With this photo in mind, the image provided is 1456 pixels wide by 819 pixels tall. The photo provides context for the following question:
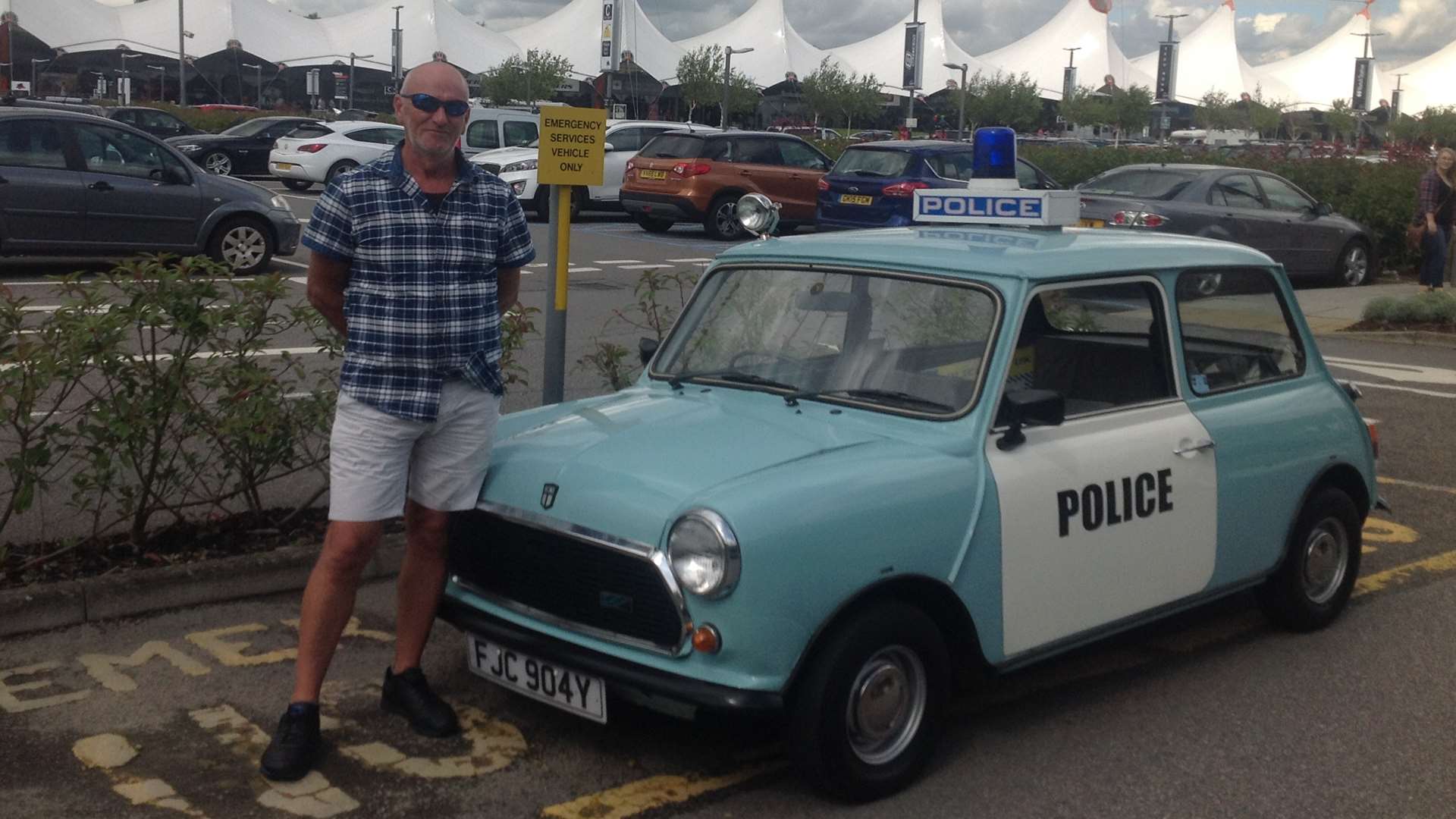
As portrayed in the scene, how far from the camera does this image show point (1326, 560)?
5961mm

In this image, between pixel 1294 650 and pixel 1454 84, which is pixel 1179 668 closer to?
pixel 1294 650

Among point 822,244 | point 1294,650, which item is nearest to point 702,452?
point 822,244

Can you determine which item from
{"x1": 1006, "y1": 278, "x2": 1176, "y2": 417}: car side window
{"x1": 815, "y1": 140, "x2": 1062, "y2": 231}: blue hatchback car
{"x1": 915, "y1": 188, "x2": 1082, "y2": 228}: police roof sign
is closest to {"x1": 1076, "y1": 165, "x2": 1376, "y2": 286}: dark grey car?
{"x1": 815, "y1": 140, "x2": 1062, "y2": 231}: blue hatchback car

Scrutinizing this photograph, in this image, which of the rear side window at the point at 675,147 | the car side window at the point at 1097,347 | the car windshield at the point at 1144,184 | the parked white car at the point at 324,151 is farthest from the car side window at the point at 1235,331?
the parked white car at the point at 324,151

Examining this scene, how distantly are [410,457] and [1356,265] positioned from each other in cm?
1912

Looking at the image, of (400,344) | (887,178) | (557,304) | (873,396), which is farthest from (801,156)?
(400,344)

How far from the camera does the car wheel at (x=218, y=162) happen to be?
1312 inches

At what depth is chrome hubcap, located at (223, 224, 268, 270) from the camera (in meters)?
15.9

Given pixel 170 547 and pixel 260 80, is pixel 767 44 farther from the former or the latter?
pixel 170 547

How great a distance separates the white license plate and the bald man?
406mm

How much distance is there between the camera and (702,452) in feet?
14.4

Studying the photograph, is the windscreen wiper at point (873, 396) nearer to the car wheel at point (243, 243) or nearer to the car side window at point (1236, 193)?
the car wheel at point (243, 243)

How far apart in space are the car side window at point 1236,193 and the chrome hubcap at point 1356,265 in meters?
2.33

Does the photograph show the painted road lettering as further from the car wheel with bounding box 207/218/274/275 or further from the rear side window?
the rear side window
